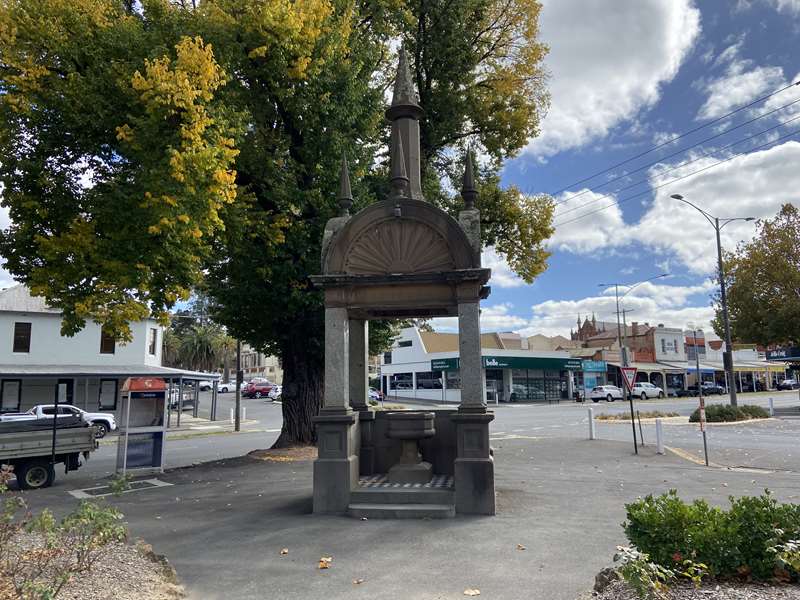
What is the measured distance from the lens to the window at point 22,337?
106 feet

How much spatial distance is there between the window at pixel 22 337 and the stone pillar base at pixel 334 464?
30.7 m

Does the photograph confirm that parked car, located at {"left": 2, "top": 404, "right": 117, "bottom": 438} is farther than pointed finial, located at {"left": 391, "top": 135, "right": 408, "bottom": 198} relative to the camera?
Yes

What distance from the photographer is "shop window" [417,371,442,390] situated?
178 feet

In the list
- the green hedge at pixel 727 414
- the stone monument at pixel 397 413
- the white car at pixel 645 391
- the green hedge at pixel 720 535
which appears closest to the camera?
the green hedge at pixel 720 535

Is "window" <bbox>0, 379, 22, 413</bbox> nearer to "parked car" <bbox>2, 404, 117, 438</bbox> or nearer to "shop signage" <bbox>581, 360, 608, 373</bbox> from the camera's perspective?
"parked car" <bbox>2, 404, 117, 438</bbox>

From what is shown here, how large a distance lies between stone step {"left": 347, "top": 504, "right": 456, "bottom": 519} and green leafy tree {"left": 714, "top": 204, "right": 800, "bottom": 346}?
120ft

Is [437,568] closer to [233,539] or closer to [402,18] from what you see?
[233,539]

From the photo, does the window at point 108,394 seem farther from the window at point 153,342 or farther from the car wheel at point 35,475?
the car wheel at point 35,475

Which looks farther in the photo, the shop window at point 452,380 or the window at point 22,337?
the shop window at point 452,380

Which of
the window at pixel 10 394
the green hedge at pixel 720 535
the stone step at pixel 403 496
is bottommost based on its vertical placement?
the stone step at pixel 403 496

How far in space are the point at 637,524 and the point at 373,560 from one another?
9.43ft

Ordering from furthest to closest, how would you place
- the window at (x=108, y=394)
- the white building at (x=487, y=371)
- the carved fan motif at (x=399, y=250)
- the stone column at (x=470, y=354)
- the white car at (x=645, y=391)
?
the white car at (x=645, y=391) < the white building at (x=487, y=371) < the window at (x=108, y=394) < the carved fan motif at (x=399, y=250) < the stone column at (x=470, y=354)

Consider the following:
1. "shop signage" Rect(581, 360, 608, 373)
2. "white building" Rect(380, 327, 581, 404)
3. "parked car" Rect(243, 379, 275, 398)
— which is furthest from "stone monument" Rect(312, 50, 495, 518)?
"shop signage" Rect(581, 360, 608, 373)

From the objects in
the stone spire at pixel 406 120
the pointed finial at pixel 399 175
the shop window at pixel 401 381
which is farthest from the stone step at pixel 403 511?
the shop window at pixel 401 381
